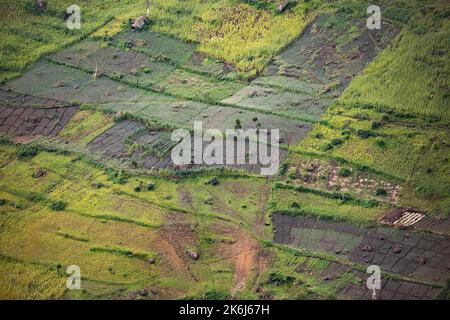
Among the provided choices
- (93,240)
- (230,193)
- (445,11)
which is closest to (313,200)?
(230,193)

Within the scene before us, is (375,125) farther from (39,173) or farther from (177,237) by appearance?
(39,173)

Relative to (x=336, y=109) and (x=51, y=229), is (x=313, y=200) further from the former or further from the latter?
(x=51, y=229)

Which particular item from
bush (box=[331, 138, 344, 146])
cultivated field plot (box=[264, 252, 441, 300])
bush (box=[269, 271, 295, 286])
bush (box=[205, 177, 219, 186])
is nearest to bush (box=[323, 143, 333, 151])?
bush (box=[331, 138, 344, 146])

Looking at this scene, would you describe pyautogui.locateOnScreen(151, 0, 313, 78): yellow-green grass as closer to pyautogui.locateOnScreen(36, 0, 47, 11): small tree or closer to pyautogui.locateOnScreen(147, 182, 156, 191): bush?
pyautogui.locateOnScreen(36, 0, 47, 11): small tree

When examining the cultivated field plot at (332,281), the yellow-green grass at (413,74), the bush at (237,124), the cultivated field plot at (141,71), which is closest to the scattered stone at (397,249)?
the cultivated field plot at (332,281)

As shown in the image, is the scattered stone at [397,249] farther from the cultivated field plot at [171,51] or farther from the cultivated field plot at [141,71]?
the cultivated field plot at [171,51]
